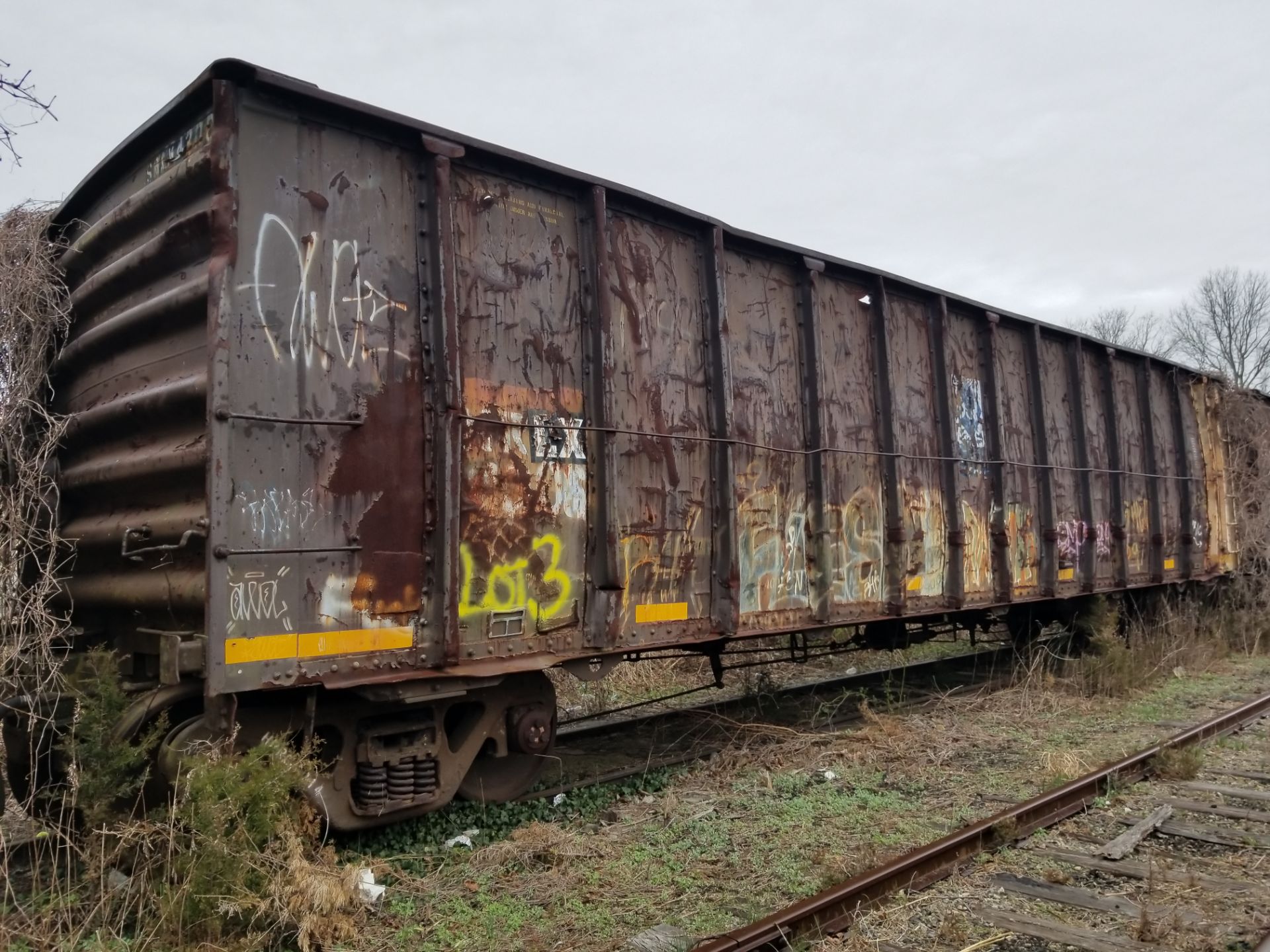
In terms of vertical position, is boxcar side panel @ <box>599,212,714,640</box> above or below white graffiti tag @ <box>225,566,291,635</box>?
above

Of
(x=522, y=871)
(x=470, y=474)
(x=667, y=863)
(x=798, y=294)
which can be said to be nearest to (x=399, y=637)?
(x=470, y=474)

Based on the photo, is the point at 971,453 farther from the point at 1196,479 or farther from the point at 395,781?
the point at 1196,479

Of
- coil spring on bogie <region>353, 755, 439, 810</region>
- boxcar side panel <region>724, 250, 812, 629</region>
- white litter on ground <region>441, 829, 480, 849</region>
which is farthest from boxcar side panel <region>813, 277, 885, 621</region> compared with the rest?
coil spring on bogie <region>353, 755, 439, 810</region>

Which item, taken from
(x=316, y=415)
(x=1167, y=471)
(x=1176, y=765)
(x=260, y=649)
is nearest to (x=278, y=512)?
(x=316, y=415)

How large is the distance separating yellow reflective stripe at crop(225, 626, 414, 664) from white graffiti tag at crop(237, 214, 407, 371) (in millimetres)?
1334

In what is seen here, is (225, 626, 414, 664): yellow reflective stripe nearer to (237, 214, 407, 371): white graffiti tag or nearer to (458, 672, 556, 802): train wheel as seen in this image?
(458, 672, 556, 802): train wheel

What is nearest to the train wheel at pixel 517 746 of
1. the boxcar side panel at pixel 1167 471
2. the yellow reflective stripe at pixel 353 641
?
the yellow reflective stripe at pixel 353 641

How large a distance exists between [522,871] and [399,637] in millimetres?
1335

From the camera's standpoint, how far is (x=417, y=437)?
480cm

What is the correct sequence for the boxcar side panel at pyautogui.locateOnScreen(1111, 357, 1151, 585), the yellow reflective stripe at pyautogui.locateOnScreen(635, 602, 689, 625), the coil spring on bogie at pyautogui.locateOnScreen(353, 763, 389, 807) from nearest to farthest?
the coil spring on bogie at pyautogui.locateOnScreen(353, 763, 389, 807)
the yellow reflective stripe at pyautogui.locateOnScreen(635, 602, 689, 625)
the boxcar side panel at pyautogui.locateOnScreen(1111, 357, 1151, 585)

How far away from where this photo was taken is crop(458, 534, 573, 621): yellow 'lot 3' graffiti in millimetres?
4883

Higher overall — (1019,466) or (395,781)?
A: (1019,466)

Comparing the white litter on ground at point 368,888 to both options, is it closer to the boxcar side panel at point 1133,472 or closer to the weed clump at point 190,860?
the weed clump at point 190,860

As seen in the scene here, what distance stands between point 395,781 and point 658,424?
2748 millimetres
